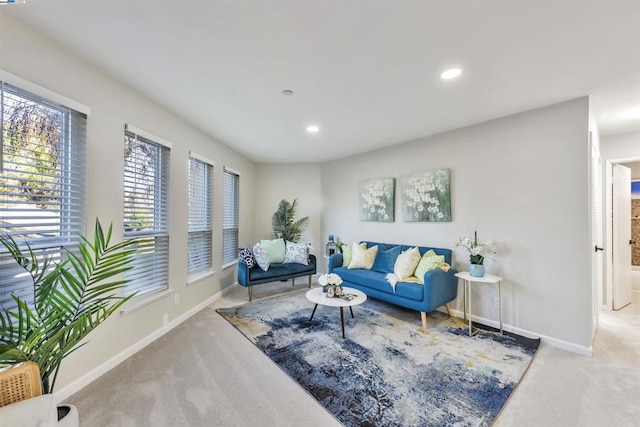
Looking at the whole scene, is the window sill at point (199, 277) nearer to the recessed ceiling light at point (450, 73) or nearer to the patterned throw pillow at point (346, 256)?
the patterned throw pillow at point (346, 256)

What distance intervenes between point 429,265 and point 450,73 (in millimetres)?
2081

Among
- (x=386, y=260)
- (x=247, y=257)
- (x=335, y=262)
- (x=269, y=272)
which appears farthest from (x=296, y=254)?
(x=386, y=260)

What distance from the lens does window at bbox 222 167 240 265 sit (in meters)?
4.41

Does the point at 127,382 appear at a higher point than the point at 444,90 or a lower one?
lower

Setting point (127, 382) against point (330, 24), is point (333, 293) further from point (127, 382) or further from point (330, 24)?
point (330, 24)

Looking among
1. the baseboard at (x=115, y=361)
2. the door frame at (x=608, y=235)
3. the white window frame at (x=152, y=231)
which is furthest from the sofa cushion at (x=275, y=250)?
the door frame at (x=608, y=235)

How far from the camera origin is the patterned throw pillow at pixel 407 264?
331cm

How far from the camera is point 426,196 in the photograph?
3707mm

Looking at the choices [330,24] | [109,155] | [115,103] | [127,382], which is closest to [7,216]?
[109,155]

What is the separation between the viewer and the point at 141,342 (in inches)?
99.0

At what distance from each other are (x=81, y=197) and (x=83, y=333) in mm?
1148

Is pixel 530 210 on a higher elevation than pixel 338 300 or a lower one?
higher

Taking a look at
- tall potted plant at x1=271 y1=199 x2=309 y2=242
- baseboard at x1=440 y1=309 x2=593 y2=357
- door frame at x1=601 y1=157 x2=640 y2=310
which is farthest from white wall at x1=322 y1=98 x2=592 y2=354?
tall potted plant at x1=271 y1=199 x2=309 y2=242

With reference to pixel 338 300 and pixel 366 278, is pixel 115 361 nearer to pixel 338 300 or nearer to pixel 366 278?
pixel 338 300
